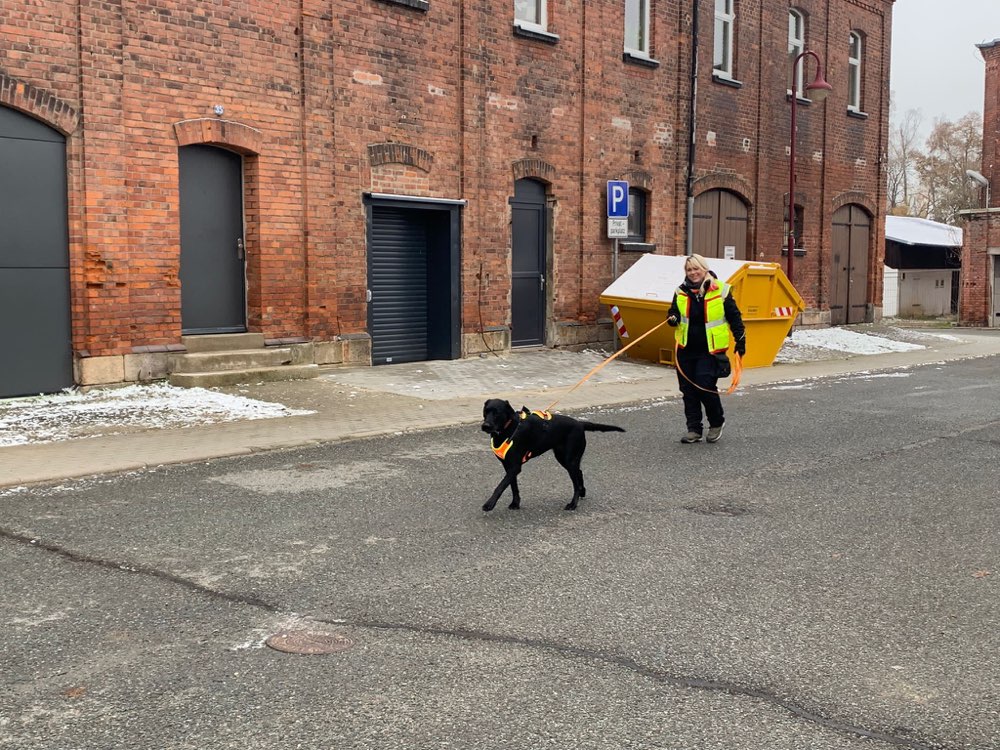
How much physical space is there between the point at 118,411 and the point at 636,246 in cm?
1162

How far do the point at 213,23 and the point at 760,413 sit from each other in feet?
27.3

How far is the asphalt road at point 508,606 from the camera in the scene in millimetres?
3639

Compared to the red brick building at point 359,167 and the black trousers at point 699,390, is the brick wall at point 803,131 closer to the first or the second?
the red brick building at point 359,167

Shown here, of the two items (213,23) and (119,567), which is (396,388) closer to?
(213,23)

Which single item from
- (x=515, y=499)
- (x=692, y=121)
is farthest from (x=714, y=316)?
(x=692, y=121)

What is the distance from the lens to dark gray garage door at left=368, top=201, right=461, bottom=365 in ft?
52.3

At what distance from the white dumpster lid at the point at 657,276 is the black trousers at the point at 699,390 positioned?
6.69 m

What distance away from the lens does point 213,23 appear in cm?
1324

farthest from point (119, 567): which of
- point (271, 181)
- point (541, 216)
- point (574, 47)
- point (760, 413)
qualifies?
point (574, 47)

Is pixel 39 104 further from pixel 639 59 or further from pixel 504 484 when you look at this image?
pixel 639 59

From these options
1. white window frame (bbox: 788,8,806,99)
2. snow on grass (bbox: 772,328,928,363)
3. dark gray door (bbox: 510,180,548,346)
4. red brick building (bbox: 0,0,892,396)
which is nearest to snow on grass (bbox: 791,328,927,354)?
snow on grass (bbox: 772,328,928,363)

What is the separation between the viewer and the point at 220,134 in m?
13.4

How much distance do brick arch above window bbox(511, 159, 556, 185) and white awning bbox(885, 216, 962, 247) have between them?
23.4 m

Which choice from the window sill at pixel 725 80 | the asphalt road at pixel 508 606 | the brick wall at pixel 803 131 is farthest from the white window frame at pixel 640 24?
the asphalt road at pixel 508 606
